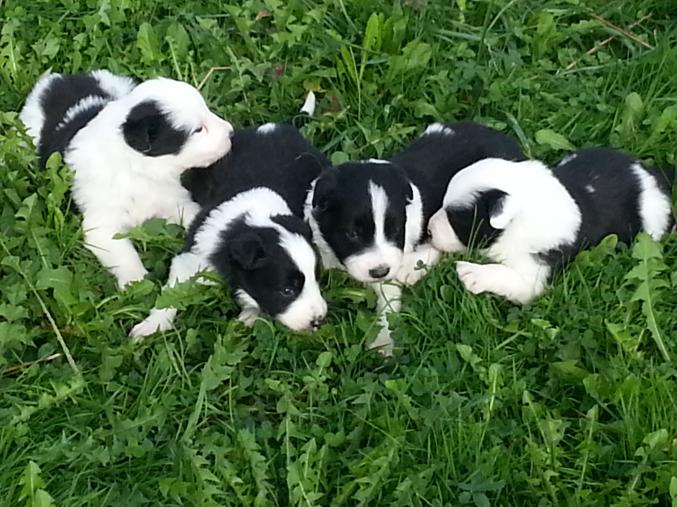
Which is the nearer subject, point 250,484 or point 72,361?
point 250,484

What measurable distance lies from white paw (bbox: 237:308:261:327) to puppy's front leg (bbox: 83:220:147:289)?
0.60 meters

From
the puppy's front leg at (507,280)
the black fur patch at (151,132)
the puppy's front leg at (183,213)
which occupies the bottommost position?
the puppy's front leg at (183,213)

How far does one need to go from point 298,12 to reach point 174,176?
169cm

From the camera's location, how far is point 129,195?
5.57 m

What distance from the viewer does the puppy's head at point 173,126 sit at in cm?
529

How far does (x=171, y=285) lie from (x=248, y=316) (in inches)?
16.4

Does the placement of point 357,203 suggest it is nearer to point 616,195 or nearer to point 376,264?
point 376,264

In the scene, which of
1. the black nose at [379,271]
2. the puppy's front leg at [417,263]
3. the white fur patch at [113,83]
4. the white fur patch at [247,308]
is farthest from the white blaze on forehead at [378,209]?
the white fur patch at [113,83]

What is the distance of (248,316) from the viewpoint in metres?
5.02

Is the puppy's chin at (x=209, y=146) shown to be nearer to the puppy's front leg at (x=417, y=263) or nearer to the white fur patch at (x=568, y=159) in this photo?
the puppy's front leg at (x=417, y=263)

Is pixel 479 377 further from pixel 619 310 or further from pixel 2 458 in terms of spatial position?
pixel 2 458

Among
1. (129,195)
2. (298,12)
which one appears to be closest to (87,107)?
(129,195)

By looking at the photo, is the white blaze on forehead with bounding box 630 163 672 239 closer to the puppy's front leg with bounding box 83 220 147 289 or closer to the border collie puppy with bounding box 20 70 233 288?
the border collie puppy with bounding box 20 70 233 288

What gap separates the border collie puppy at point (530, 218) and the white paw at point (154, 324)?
1.38 m
